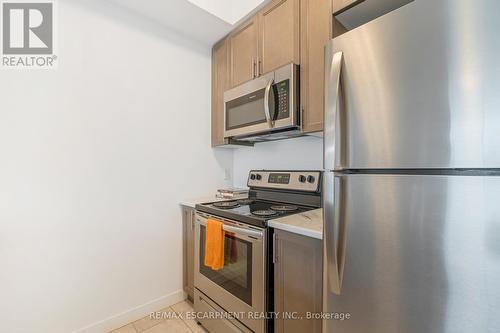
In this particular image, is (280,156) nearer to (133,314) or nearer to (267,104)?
(267,104)

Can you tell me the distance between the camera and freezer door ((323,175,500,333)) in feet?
1.98

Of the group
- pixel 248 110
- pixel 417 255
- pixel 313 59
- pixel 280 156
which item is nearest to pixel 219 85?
pixel 248 110

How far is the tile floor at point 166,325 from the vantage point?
1737 millimetres

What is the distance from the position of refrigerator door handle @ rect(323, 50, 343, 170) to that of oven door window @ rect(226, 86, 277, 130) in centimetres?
78

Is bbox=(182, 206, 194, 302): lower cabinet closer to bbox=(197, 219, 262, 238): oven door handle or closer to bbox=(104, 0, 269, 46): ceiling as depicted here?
bbox=(197, 219, 262, 238): oven door handle

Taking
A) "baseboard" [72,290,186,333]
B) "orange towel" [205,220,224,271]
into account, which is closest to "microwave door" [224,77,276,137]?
"orange towel" [205,220,224,271]

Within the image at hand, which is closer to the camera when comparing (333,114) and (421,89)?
(421,89)

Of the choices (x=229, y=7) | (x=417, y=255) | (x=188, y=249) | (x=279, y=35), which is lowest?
(x=188, y=249)

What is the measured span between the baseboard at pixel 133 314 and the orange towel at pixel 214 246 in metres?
0.77

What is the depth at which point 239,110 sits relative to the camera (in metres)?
1.96

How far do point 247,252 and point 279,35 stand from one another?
149 cm

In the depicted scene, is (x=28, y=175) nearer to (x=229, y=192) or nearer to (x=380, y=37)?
(x=229, y=192)

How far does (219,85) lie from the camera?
2234 mm
